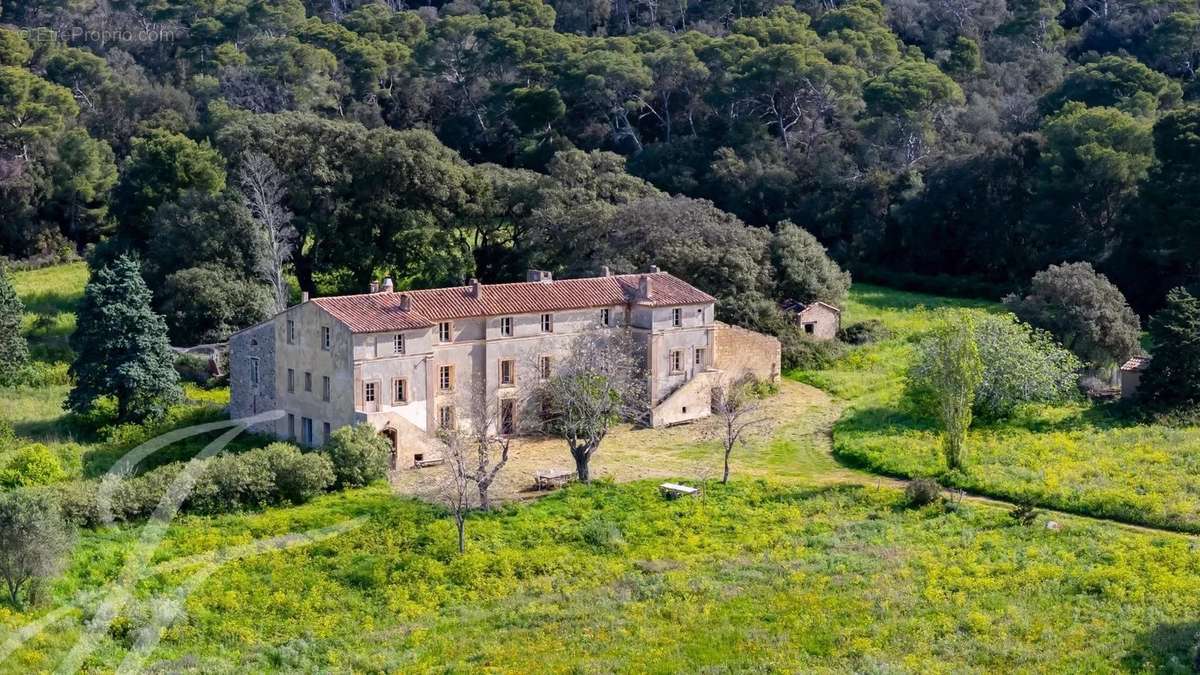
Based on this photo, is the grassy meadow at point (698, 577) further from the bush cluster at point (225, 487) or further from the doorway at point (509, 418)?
the doorway at point (509, 418)

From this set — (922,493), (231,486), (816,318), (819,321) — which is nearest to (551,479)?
(231,486)

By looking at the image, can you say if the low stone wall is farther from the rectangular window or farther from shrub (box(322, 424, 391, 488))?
shrub (box(322, 424, 391, 488))

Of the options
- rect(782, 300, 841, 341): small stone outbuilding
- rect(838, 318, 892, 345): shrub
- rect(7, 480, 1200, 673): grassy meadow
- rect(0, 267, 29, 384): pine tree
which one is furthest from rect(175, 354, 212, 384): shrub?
rect(838, 318, 892, 345): shrub

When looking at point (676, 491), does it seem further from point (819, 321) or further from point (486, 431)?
point (819, 321)

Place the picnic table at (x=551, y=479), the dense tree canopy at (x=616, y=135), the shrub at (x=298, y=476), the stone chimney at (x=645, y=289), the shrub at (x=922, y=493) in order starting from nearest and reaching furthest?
1. the shrub at (x=922, y=493)
2. the shrub at (x=298, y=476)
3. the picnic table at (x=551, y=479)
4. the stone chimney at (x=645, y=289)
5. the dense tree canopy at (x=616, y=135)

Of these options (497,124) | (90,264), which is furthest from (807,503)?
(497,124)

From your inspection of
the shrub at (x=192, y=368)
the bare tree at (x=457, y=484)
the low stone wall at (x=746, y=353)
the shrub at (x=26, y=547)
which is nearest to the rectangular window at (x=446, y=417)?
the bare tree at (x=457, y=484)

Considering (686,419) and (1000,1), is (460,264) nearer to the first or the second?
(686,419)

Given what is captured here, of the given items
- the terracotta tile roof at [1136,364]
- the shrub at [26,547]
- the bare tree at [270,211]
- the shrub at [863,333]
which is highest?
the bare tree at [270,211]
